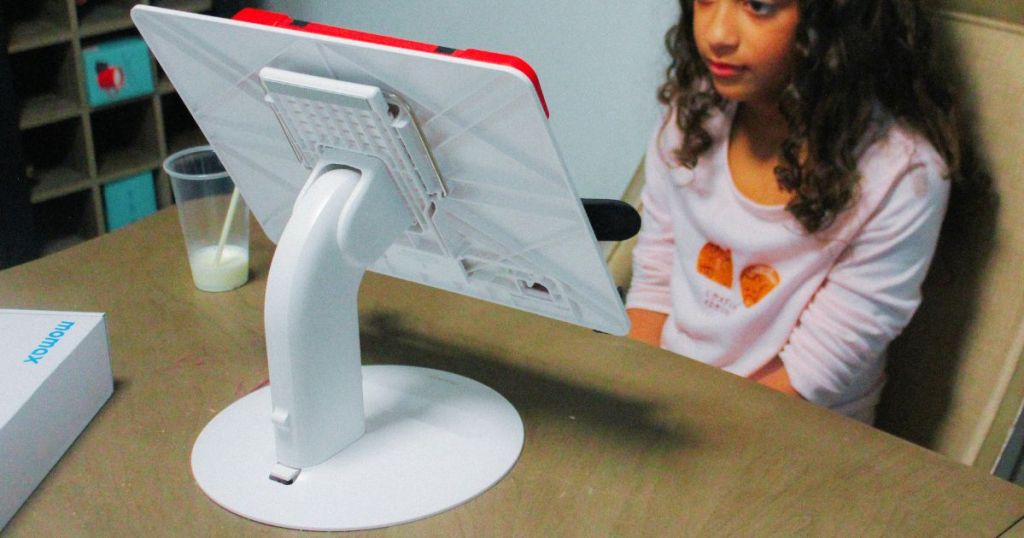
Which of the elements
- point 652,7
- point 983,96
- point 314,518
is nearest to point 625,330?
point 314,518

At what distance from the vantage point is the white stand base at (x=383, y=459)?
→ 0.72 metres

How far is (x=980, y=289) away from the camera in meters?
1.05

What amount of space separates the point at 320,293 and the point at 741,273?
2.08ft

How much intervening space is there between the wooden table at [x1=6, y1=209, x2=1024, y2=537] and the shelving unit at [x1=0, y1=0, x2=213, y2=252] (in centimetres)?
116

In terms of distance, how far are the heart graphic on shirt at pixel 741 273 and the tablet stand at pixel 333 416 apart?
18.8 inches

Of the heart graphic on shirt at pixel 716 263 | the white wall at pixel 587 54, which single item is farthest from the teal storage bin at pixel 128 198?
the heart graphic on shirt at pixel 716 263

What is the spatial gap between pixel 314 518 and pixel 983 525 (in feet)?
1.55

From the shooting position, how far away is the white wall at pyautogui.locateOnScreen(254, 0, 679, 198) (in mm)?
1669

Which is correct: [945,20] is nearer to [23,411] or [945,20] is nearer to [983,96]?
[983,96]

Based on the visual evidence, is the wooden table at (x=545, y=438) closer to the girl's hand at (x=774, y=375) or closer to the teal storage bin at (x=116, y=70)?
the girl's hand at (x=774, y=375)

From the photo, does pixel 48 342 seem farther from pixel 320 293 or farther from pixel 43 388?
pixel 320 293

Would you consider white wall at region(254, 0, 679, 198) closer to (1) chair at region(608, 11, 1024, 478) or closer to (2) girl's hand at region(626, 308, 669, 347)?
(2) girl's hand at region(626, 308, 669, 347)

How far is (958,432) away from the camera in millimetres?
1076

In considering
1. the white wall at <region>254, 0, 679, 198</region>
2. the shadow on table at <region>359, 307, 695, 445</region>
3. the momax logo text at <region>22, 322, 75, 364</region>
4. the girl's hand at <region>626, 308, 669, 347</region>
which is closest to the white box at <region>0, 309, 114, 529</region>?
the momax logo text at <region>22, 322, 75, 364</region>
